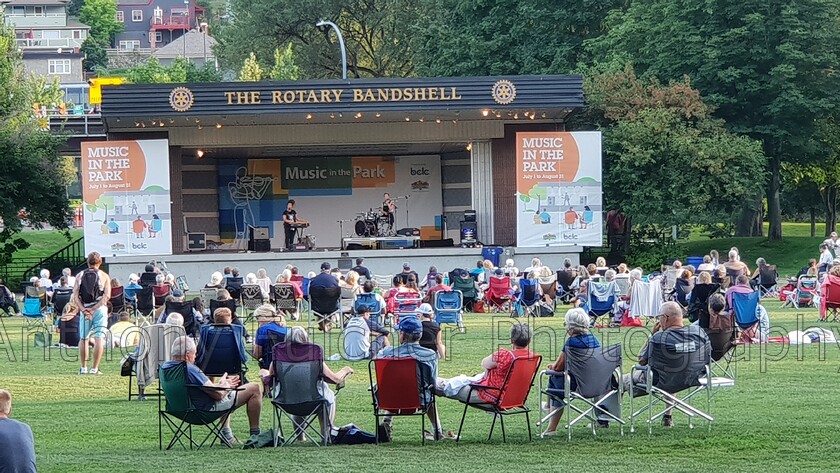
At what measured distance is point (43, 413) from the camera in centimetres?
1176

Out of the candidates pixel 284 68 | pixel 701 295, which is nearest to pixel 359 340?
pixel 701 295

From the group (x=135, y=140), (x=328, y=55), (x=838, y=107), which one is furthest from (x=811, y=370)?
(x=328, y=55)

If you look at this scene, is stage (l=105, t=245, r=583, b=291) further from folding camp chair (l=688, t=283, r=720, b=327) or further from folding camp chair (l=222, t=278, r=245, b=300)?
folding camp chair (l=688, t=283, r=720, b=327)

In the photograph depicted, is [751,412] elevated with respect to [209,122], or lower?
lower

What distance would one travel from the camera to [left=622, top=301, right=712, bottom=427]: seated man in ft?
33.1

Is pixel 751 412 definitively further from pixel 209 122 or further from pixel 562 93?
pixel 209 122

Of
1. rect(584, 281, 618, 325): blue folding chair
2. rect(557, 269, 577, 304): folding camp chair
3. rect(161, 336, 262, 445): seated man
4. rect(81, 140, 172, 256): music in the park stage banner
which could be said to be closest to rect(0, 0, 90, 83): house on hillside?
rect(81, 140, 172, 256): music in the park stage banner

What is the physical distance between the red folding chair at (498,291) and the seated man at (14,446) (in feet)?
52.4

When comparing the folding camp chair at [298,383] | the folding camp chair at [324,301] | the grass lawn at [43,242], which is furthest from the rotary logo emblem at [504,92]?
the folding camp chair at [298,383]

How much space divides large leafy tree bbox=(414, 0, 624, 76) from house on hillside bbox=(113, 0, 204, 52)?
Result: 88613 millimetres

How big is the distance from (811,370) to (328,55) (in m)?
40.7

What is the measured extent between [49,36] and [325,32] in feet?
221

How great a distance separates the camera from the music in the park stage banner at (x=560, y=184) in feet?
98.1

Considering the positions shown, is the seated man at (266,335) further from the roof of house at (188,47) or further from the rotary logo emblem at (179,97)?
the roof of house at (188,47)
